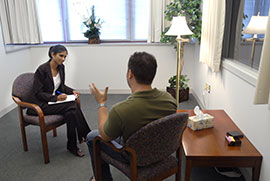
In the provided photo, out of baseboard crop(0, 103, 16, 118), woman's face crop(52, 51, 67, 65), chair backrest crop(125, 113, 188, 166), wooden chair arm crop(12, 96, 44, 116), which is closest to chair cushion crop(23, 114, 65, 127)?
wooden chair arm crop(12, 96, 44, 116)

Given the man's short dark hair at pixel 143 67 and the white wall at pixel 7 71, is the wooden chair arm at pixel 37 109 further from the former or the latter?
the white wall at pixel 7 71

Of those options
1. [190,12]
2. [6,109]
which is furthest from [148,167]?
[6,109]

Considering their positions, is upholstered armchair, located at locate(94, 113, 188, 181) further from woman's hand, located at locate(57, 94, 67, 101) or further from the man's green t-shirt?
woman's hand, located at locate(57, 94, 67, 101)

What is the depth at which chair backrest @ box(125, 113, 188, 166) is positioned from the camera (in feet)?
4.42

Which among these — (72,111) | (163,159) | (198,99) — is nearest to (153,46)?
(198,99)

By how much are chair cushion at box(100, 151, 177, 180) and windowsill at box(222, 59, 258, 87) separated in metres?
0.86

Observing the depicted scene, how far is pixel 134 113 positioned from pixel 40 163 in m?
1.48

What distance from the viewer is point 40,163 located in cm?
241

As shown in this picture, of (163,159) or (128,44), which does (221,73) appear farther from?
(128,44)

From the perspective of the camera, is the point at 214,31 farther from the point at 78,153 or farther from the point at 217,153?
the point at 78,153

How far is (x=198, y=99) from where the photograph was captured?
3.96 metres

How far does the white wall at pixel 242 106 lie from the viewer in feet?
5.62

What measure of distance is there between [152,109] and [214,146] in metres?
0.70

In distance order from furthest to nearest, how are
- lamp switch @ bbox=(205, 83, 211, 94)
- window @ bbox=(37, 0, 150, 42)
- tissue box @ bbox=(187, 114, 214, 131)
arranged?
window @ bbox=(37, 0, 150, 42) → lamp switch @ bbox=(205, 83, 211, 94) → tissue box @ bbox=(187, 114, 214, 131)
